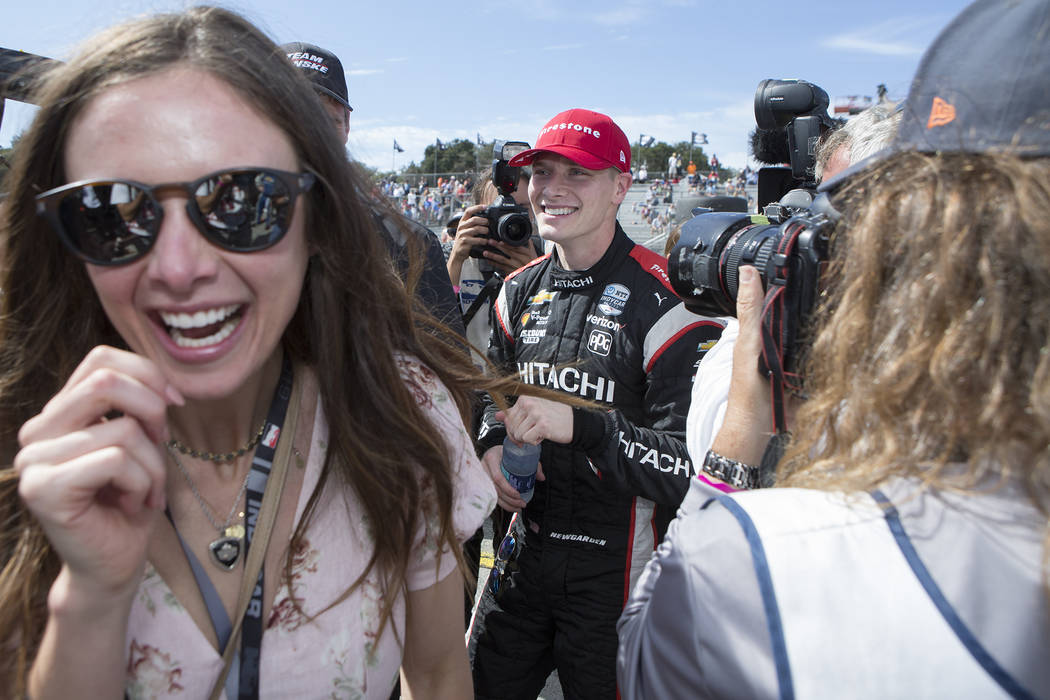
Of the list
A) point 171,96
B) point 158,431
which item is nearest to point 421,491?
point 158,431

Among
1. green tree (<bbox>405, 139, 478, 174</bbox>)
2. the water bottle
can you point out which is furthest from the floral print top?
green tree (<bbox>405, 139, 478, 174</bbox>)

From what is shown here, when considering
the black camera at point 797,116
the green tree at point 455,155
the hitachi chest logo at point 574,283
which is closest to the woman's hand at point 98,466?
the hitachi chest logo at point 574,283

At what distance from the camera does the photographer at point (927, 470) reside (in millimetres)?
681

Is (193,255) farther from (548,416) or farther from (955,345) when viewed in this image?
(548,416)

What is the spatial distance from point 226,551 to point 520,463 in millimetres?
1056

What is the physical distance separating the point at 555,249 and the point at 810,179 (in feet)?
4.55

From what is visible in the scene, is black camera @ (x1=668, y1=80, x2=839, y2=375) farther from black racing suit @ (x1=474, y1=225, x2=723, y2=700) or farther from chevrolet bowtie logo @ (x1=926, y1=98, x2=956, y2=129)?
black racing suit @ (x1=474, y1=225, x2=723, y2=700)

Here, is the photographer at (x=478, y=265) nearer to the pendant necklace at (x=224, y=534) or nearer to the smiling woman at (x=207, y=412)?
the smiling woman at (x=207, y=412)

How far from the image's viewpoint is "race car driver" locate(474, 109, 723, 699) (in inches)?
82.7

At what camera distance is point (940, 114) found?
0.83 meters

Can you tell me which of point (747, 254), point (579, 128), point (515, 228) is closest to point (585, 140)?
point (579, 128)

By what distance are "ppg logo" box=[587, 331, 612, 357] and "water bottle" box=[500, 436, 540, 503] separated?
1.44ft

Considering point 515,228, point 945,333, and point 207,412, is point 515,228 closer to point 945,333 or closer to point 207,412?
point 207,412

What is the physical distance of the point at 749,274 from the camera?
4.30 ft
